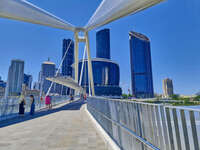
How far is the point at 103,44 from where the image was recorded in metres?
148

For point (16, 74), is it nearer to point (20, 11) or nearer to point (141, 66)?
point (141, 66)

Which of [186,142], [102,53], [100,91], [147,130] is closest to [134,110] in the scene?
[147,130]

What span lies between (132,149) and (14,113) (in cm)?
945

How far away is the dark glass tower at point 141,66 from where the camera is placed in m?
97.0

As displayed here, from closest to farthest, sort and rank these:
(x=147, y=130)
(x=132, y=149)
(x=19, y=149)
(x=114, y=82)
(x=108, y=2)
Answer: (x=147, y=130) < (x=132, y=149) < (x=19, y=149) < (x=108, y=2) < (x=114, y=82)

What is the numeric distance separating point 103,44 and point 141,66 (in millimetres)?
60080

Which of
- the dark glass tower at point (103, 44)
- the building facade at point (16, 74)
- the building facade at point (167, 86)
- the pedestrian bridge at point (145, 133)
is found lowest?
the pedestrian bridge at point (145, 133)

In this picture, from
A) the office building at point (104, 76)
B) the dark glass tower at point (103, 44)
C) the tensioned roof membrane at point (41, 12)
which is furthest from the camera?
the dark glass tower at point (103, 44)

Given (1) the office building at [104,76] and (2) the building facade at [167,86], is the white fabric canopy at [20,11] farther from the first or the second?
(2) the building facade at [167,86]

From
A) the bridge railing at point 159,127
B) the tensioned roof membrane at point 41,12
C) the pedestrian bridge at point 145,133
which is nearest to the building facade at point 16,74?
the tensioned roof membrane at point 41,12

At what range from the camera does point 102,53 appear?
14775 centimetres

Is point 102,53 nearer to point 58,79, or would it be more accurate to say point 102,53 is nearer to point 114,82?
point 114,82

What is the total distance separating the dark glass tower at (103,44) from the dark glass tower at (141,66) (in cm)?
4077

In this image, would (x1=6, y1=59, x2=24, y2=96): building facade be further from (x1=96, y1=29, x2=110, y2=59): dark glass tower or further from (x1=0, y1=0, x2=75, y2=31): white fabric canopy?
(x1=0, y1=0, x2=75, y2=31): white fabric canopy
